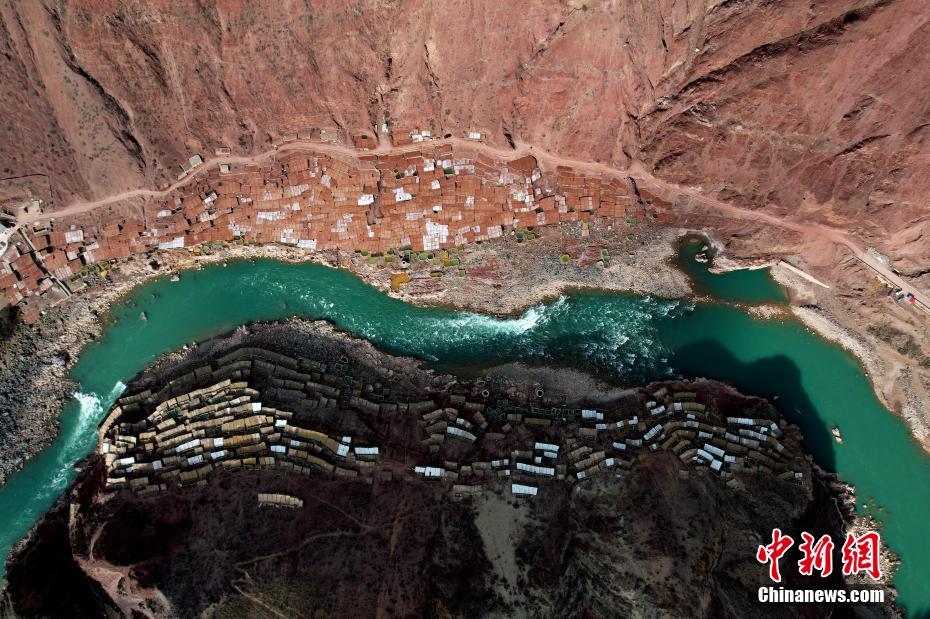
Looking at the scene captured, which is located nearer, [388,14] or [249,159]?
[388,14]

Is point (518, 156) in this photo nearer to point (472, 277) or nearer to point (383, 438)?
point (472, 277)

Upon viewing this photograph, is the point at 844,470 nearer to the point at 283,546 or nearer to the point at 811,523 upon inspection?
the point at 811,523

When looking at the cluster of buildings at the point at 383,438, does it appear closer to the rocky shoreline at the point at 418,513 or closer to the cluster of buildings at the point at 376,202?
the rocky shoreline at the point at 418,513

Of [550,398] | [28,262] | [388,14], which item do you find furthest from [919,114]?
[28,262]

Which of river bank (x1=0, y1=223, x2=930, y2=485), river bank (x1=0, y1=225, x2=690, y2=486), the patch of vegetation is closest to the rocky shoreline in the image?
river bank (x1=0, y1=225, x2=690, y2=486)

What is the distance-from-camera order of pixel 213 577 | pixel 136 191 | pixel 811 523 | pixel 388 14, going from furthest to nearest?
pixel 136 191 → pixel 388 14 → pixel 811 523 → pixel 213 577

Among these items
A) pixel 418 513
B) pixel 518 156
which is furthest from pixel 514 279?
pixel 418 513

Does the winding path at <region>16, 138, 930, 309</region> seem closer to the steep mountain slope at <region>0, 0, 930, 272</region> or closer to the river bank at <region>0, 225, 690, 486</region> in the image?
the steep mountain slope at <region>0, 0, 930, 272</region>
